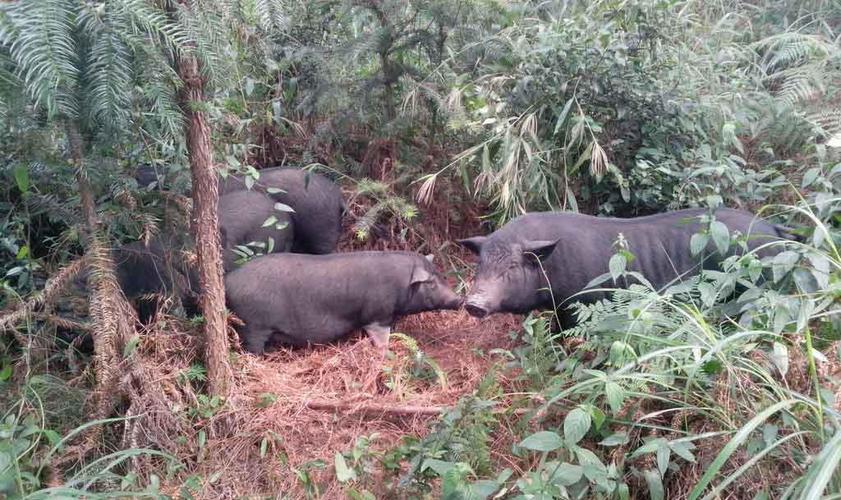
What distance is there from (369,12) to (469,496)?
3740 mm

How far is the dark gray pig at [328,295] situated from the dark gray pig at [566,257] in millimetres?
551

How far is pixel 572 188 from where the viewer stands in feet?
17.1

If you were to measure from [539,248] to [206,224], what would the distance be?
1712 mm

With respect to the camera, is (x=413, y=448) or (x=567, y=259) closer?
(x=413, y=448)

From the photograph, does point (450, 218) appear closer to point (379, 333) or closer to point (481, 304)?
point (379, 333)

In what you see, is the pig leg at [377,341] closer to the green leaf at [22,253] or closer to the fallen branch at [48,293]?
the fallen branch at [48,293]

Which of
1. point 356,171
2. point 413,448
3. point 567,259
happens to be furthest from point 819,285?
point 356,171

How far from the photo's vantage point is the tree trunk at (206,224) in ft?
11.0

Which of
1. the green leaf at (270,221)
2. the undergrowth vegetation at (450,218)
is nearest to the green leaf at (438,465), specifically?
the undergrowth vegetation at (450,218)

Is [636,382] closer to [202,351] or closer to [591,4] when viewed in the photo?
[202,351]

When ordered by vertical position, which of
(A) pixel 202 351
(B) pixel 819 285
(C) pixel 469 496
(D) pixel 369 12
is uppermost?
(D) pixel 369 12

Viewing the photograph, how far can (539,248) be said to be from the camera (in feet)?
13.8

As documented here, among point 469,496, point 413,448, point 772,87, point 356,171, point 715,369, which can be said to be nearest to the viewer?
point 469,496

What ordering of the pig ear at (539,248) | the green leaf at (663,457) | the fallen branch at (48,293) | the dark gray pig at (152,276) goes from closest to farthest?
the green leaf at (663,457)
the fallen branch at (48,293)
the dark gray pig at (152,276)
the pig ear at (539,248)
